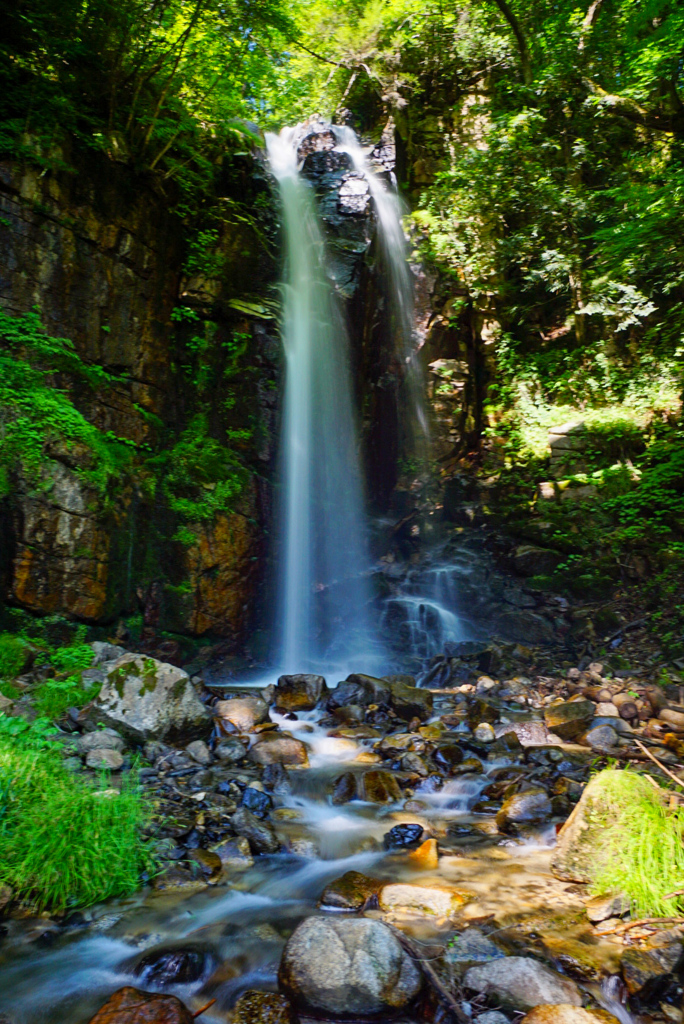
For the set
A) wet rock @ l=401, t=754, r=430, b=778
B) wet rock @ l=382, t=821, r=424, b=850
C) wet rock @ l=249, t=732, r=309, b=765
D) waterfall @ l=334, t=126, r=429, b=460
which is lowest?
wet rock @ l=382, t=821, r=424, b=850

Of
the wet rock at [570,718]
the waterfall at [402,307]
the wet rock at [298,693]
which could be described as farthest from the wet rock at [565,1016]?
the waterfall at [402,307]

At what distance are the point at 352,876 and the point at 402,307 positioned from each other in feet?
42.5

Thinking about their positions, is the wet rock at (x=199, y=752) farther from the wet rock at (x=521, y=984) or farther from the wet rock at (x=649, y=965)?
the wet rock at (x=649, y=965)

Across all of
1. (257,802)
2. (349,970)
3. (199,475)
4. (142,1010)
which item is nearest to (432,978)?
(349,970)

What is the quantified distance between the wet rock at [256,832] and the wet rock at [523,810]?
5.97 ft

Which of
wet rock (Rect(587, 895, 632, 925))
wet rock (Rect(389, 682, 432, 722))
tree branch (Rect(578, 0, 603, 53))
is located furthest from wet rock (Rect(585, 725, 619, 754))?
tree branch (Rect(578, 0, 603, 53))

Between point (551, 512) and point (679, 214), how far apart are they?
17.5 ft

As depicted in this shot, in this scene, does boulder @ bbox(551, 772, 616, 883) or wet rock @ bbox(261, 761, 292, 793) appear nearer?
boulder @ bbox(551, 772, 616, 883)

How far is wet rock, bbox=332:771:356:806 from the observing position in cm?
527

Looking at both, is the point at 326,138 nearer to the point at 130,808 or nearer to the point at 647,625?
the point at 647,625

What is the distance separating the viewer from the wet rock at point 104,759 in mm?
4797

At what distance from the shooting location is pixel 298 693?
7.77 m

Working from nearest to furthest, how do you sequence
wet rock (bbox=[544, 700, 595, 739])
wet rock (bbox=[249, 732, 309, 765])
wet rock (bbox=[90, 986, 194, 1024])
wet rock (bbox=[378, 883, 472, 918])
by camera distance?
wet rock (bbox=[90, 986, 194, 1024]) → wet rock (bbox=[378, 883, 472, 918]) → wet rock (bbox=[249, 732, 309, 765]) → wet rock (bbox=[544, 700, 595, 739])

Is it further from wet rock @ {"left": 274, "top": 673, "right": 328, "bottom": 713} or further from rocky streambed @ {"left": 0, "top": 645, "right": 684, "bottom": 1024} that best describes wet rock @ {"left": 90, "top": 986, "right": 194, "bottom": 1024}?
wet rock @ {"left": 274, "top": 673, "right": 328, "bottom": 713}
